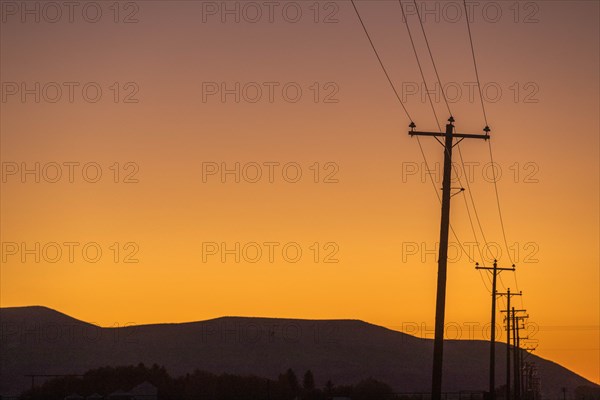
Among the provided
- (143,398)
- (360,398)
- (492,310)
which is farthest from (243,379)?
(492,310)

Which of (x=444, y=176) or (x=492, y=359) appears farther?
(x=492, y=359)

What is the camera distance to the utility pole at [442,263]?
38.3 m

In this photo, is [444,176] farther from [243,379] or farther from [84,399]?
[243,379]

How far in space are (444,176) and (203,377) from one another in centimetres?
14674

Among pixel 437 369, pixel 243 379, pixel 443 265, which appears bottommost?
pixel 437 369

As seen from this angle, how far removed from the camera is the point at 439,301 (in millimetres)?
38938

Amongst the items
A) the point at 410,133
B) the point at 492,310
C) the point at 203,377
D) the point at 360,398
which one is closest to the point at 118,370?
the point at 203,377

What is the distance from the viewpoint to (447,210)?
130ft

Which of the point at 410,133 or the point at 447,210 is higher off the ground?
the point at 410,133

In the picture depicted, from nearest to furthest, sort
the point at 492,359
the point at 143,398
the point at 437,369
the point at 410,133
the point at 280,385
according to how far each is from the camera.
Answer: the point at 437,369, the point at 410,133, the point at 492,359, the point at 143,398, the point at 280,385

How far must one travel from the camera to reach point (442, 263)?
39.5 m

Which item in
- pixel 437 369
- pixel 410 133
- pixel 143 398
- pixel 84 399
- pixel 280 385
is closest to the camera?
pixel 437 369

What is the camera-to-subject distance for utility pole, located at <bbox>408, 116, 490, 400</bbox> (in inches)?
1510

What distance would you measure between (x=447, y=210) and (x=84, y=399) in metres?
78.9
